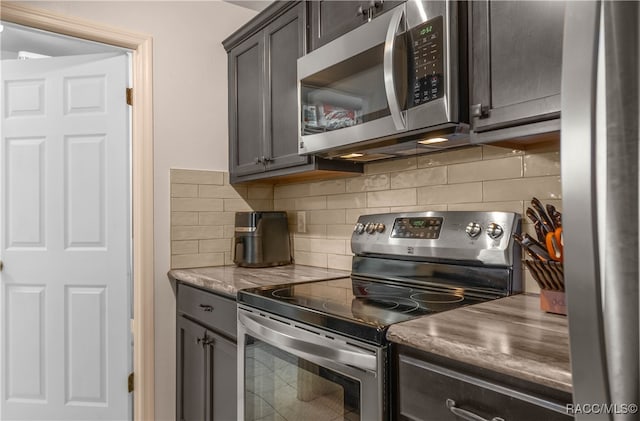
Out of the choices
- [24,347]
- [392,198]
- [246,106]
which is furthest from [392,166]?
[24,347]

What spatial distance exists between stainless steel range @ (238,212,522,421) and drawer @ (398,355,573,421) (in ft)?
0.21

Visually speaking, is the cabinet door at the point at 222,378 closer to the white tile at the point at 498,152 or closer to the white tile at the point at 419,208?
the white tile at the point at 419,208

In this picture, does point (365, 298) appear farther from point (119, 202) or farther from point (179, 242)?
point (119, 202)

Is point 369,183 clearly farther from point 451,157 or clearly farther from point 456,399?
point 456,399

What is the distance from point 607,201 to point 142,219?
2140 mm

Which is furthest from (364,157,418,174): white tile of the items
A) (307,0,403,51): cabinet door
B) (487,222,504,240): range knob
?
(307,0,403,51): cabinet door

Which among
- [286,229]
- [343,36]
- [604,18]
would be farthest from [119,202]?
[604,18]

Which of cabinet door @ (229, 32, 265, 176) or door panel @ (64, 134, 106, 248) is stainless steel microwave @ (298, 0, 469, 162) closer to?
cabinet door @ (229, 32, 265, 176)

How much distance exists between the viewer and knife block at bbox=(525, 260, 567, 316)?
1067mm

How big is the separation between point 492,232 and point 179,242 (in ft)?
5.36

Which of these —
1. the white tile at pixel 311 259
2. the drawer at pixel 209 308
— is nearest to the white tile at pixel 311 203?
the white tile at pixel 311 259

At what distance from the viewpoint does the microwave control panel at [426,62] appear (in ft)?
4.18

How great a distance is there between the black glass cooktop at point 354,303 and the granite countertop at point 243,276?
132 millimetres

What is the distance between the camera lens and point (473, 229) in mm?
1472
